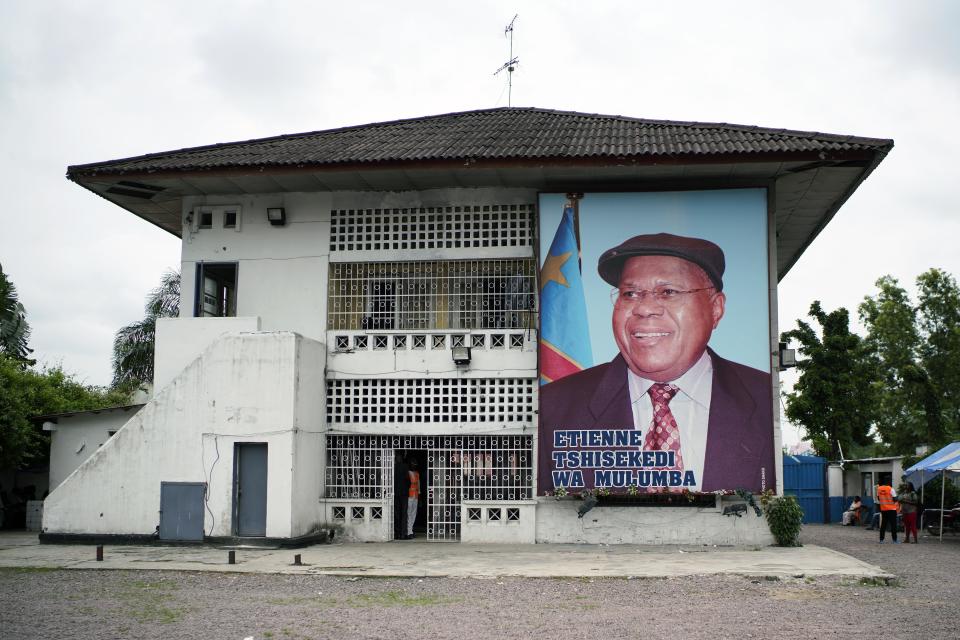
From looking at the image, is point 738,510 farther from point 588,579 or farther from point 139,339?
point 139,339

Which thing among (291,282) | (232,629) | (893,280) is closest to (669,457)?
(291,282)

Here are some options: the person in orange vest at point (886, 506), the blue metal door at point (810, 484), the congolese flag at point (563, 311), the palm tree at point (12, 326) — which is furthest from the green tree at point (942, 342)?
the palm tree at point (12, 326)

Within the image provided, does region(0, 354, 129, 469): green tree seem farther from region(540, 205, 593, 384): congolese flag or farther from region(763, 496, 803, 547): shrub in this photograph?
region(763, 496, 803, 547): shrub

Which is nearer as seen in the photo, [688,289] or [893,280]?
[688,289]

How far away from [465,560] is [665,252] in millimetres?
6216

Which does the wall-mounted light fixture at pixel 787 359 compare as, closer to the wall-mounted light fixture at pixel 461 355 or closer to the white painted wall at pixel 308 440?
the wall-mounted light fixture at pixel 461 355

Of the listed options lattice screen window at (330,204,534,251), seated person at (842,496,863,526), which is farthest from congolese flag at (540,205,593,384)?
seated person at (842,496,863,526)

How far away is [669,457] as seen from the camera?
50.2 ft

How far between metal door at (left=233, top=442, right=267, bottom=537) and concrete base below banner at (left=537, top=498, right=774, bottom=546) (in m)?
4.59

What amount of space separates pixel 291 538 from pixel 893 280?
36.1 m

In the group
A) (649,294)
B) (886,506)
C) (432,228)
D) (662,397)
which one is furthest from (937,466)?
(432,228)

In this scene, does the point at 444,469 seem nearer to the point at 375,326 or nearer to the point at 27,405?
the point at 375,326

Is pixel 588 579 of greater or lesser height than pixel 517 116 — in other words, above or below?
below

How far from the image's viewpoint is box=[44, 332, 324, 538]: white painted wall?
15.1 m
